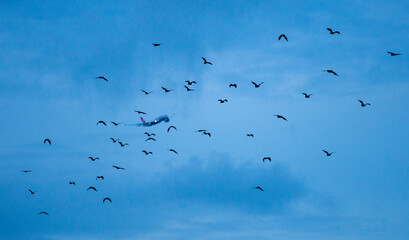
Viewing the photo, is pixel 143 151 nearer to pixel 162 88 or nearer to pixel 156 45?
pixel 162 88

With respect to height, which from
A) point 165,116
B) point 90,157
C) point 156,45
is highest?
point 165,116

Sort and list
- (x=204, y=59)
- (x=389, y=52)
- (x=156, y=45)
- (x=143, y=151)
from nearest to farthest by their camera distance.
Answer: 1. (x=389, y=52)
2. (x=156, y=45)
3. (x=204, y=59)
4. (x=143, y=151)

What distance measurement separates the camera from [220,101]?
87.9 m

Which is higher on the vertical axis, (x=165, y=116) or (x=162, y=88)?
(x=165, y=116)

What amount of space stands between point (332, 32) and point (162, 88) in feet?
83.3

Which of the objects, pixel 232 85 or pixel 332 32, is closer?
pixel 332 32

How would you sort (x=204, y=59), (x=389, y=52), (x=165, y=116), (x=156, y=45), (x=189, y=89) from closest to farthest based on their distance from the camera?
(x=389, y=52)
(x=156, y=45)
(x=204, y=59)
(x=189, y=89)
(x=165, y=116)

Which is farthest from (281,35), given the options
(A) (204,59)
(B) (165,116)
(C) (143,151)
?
(B) (165,116)

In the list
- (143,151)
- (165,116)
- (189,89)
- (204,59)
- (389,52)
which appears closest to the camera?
(389,52)

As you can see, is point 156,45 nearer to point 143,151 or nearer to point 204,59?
point 204,59

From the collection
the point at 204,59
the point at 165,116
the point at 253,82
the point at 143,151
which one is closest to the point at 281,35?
the point at 253,82

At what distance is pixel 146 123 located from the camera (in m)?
193


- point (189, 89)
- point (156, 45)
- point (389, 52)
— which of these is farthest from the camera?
point (189, 89)

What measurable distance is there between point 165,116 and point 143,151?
95.4m
